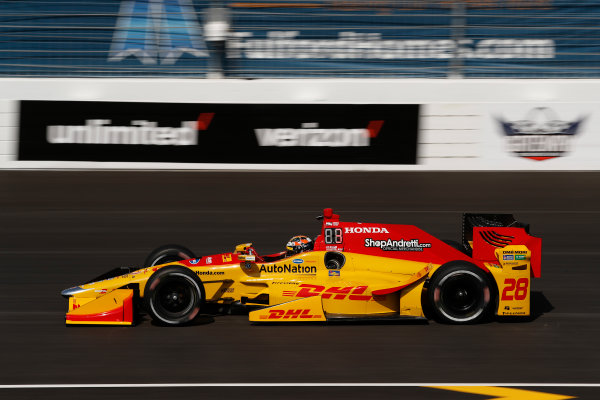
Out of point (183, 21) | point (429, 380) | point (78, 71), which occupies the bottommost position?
point (429, 380)

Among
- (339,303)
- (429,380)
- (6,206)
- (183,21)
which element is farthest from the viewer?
(183,21)

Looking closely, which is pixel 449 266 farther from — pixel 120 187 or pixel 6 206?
pixel 6 206

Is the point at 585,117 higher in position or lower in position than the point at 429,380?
higher

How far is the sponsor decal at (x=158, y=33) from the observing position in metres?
12.2

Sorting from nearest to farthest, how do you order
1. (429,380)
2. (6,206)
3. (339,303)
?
(429,380) < (339,303) < (6,206)

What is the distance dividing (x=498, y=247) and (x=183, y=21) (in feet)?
21.8

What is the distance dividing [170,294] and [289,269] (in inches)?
42.7

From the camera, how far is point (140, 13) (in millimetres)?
12352

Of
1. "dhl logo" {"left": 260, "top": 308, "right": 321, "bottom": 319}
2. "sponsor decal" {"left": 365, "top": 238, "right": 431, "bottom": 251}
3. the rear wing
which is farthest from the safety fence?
"dhl logo" {"left": 260, "top": 308, "right": 321, "bottom": 319}

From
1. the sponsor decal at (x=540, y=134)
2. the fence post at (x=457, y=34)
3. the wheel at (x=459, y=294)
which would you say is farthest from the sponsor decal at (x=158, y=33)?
the wheel at (x=459, y=294)

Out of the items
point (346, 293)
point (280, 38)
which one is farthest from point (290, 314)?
point (280, 38)

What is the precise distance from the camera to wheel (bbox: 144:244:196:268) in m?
8.12

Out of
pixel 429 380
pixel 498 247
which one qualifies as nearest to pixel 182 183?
pixel 498 247

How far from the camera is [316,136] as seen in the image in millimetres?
11781
